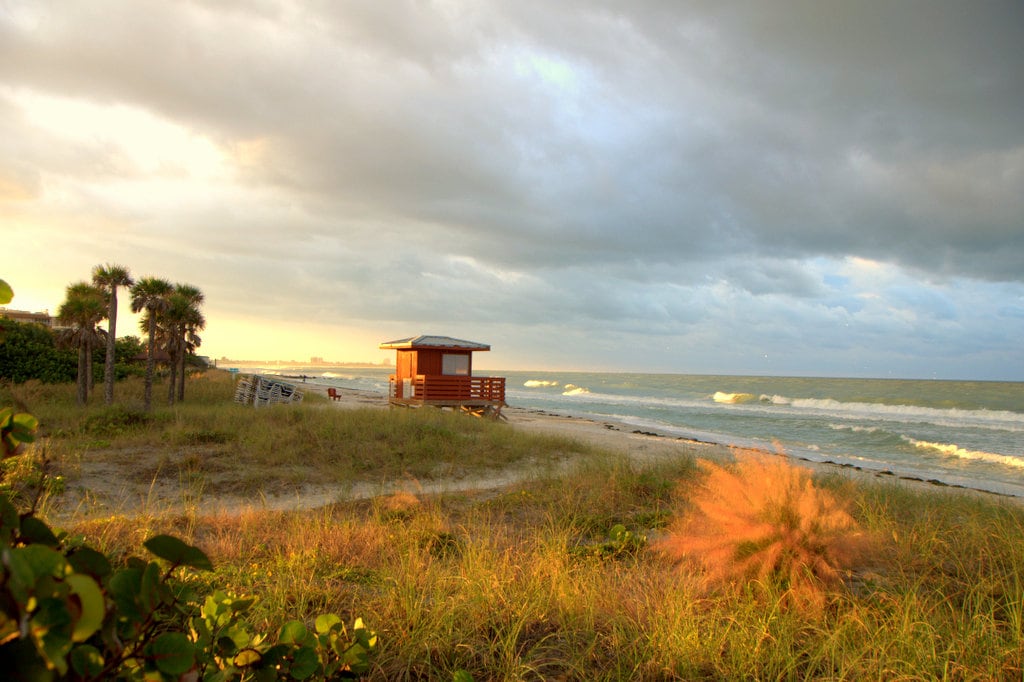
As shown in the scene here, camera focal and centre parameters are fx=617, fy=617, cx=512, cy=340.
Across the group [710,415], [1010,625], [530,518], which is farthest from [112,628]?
[710,415]

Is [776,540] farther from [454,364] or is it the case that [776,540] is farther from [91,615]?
[454,364]

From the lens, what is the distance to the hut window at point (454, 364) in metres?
26.2

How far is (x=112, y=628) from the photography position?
998 mm

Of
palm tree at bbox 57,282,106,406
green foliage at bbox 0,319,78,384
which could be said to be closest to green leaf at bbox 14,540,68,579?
palm tree at bbox 57,282,106,406

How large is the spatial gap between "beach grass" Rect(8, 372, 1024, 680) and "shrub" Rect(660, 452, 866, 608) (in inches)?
4.5

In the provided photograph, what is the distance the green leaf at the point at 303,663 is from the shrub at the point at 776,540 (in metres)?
3.00

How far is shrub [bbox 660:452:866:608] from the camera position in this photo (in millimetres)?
4055

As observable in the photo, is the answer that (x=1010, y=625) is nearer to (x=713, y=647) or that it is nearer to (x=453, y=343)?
(x=713, y=647)

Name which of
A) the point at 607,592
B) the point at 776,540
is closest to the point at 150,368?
the point at 607,592

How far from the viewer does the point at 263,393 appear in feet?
84.4

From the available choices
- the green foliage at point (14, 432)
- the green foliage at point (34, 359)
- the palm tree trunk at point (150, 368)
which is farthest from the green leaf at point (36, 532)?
the green foliage at point (34, 359)

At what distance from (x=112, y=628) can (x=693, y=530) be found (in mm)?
4719

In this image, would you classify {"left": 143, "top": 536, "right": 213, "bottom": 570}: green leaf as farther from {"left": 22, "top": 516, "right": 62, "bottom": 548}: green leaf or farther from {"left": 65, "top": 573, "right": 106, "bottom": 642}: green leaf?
{"left": 65, "top": 573, "right": 106, "bottom": 642}: green leaf

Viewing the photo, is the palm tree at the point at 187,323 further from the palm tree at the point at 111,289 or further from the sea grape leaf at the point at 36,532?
the sea grape leaf at the point at 36,532
